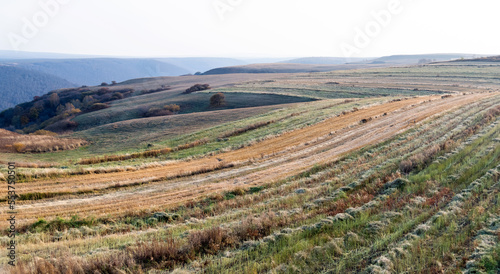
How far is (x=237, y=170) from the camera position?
18.1 m

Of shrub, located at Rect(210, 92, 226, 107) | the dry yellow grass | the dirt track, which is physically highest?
shrub, located at Rect(210, 92, 226, 107)

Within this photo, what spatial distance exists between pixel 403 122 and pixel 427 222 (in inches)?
803

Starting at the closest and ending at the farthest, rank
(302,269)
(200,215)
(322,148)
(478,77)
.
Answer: (302,269) < (200,215) < (322,148) < (478,77)

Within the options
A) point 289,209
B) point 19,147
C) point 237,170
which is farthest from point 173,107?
point 289,209

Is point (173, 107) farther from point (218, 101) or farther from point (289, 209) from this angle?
point (289, 209)

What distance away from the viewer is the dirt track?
12.4 meters

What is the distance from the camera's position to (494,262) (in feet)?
16.8

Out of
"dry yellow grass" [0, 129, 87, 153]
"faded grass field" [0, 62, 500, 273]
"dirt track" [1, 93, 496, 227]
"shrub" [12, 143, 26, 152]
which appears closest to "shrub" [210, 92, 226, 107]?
"dry yellow grass" [0, 129, 87, 153]

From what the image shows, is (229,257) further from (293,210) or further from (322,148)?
(322,148)

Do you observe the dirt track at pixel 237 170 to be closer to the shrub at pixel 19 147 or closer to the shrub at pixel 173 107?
the shrub at pixel 19 147

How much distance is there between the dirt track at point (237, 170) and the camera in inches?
488

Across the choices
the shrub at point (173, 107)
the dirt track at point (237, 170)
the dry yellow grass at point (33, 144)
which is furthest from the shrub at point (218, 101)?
the dirt track at point (237, 170)

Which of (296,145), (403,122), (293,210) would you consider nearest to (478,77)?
(403,122)

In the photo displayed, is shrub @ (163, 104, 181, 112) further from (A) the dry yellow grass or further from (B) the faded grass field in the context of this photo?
(B) the faded grass field
